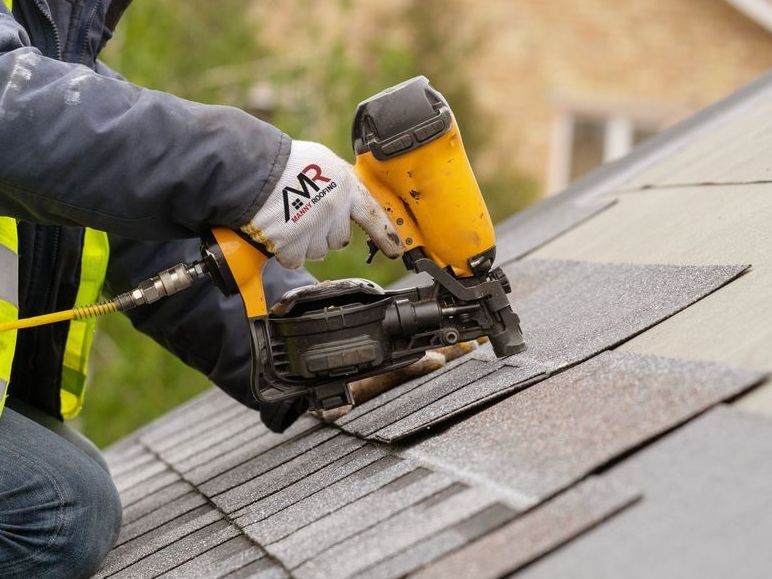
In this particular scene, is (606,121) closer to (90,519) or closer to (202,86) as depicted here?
(202,86)

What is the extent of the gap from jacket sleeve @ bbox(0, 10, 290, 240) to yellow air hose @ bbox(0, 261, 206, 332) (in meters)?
0.16

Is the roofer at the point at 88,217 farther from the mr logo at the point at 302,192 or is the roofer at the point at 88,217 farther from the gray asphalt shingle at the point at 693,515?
Result: the gray asphalt shingle at the point at 693,515

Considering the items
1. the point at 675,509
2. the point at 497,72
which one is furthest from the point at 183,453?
the point at 497,72

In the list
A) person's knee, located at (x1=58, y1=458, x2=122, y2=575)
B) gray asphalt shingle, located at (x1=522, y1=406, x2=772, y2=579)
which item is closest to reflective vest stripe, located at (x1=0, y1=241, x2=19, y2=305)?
person's knee, located at (x1=58, y1=458, x2=122, y2=575)

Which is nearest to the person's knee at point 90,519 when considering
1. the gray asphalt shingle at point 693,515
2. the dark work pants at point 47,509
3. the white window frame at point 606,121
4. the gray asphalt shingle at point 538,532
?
the dark work pants at point 47,509

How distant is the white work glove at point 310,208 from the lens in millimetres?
1987

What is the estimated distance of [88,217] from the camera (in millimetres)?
1944

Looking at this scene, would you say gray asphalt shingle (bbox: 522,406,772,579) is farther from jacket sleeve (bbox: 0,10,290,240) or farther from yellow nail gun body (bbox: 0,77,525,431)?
jacket sleeve (bbox: 0,10,290,240)

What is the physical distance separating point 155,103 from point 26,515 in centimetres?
91

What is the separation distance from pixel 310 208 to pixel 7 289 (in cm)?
70

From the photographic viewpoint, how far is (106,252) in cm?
258

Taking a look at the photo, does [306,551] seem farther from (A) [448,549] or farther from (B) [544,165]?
(B) [544,165]

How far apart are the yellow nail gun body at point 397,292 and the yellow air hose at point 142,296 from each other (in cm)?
8

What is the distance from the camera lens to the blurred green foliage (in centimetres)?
713
